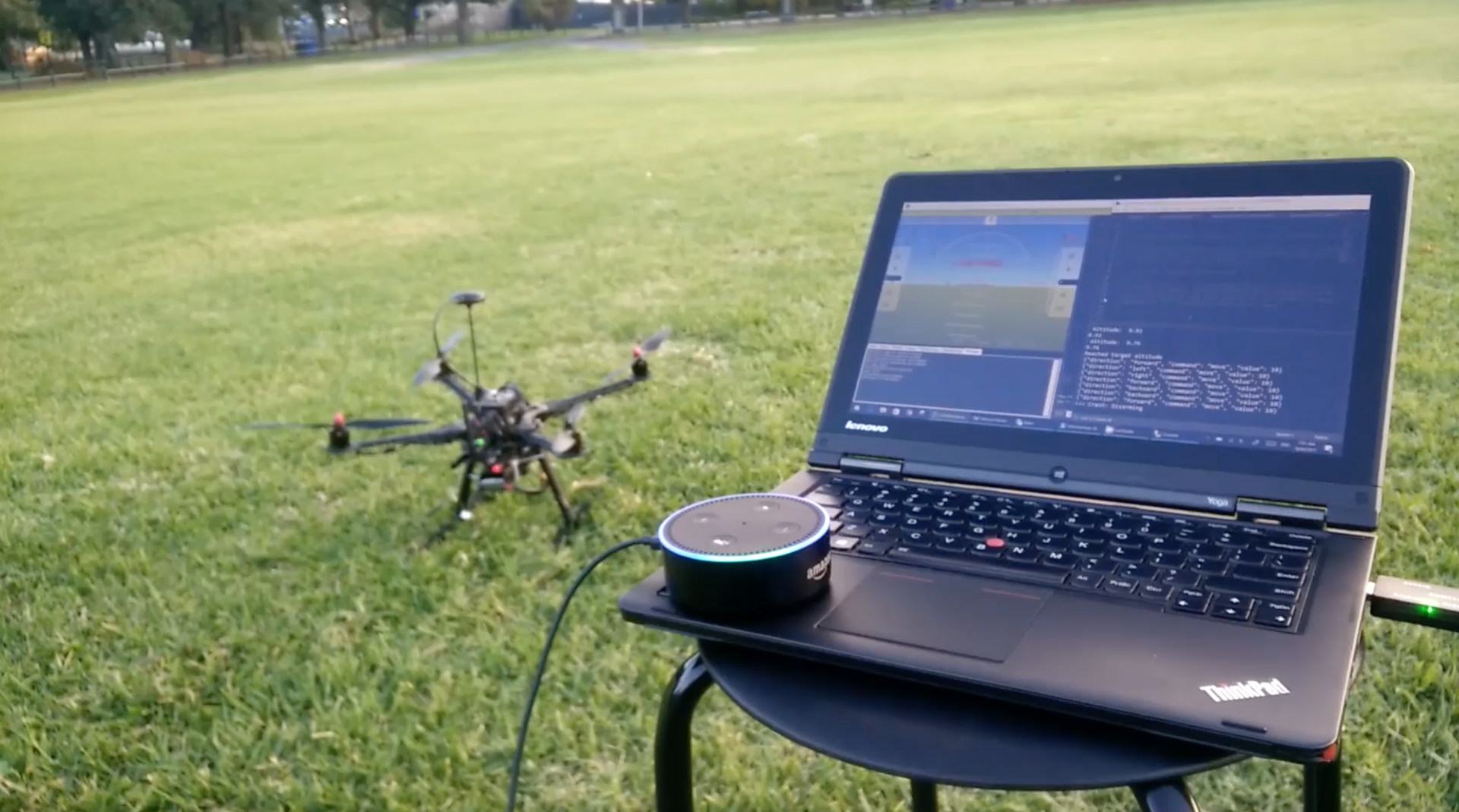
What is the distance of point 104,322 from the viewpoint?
5.14m

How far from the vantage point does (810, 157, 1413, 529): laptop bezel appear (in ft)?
3.35

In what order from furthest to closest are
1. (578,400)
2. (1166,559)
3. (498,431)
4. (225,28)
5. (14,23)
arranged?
1. (225,28)
2. (14,23)
3. (578,400)
4. (498,431)
5. (1166,559)

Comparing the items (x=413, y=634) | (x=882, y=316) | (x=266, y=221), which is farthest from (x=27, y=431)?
(x=266, y=221)

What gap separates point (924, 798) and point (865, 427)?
0.50 m

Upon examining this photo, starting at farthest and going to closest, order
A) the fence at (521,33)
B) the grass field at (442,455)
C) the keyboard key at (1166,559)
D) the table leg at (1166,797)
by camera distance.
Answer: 1. the fence at (521,33)
2. the grass field at (442,455)
3. the keyboard key at (1166,559)
4. the table leg at (1166,797)

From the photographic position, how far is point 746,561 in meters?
0.88

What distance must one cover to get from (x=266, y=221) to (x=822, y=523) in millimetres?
7553

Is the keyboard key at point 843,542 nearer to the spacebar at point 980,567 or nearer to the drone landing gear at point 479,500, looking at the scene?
the spacebar at point 980,567

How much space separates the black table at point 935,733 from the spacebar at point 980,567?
13cm

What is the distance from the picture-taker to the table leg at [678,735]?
3.20ft

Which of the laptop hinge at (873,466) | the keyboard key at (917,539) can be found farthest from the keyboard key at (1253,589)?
the laptop hinge at (873,466)

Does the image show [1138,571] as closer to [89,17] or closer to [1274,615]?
[1274,615]

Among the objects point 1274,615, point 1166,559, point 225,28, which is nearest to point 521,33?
point 225,28

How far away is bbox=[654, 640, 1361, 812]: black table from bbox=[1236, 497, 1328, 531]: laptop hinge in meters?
0.15
